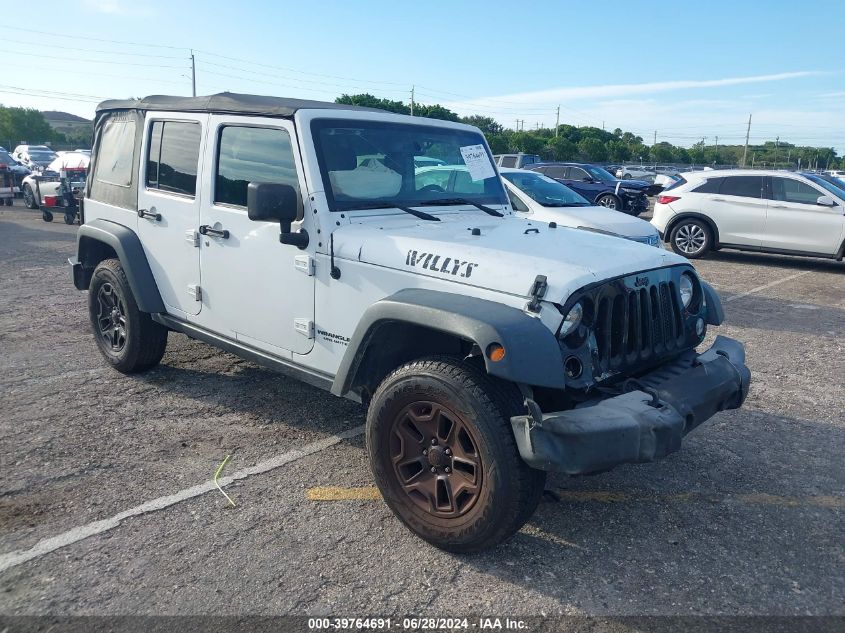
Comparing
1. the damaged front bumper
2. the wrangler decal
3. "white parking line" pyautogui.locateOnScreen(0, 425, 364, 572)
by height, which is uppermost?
the wrangler decal

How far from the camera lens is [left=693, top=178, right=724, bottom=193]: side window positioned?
1242 cm

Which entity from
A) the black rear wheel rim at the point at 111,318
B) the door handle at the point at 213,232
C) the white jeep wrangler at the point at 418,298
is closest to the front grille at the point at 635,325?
the white jeep wrangler at the point at 418,298

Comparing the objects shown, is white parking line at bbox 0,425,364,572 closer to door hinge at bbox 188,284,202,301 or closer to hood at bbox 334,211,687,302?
door hinge at bbox 188,284,202,301

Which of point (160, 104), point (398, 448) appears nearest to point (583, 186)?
point (160, 104)

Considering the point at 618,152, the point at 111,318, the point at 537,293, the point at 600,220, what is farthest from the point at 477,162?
the point at 618,152

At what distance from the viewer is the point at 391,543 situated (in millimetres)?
3256

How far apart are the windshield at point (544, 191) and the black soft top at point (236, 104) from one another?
5.69m

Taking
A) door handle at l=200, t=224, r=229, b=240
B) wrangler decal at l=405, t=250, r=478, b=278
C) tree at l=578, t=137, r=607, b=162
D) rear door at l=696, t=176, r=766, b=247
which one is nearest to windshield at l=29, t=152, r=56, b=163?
rear door at l=696, t=176, r=766, b=247

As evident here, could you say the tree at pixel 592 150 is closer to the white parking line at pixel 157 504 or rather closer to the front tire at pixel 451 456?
the white parking line at pixel 157 504

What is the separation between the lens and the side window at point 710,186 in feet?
40.8

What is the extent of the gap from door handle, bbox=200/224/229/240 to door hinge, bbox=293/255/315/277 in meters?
0.67

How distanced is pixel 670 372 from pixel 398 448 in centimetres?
139

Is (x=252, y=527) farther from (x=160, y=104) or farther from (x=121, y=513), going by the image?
(x=160, y=104)

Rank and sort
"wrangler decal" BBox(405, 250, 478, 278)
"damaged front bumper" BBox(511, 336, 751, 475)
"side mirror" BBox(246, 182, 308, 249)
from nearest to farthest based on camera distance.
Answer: "damaged front bumper" BBox(511, 336, 751, 475), "wrangler decal" BBox(405, 250, 478, 278), "side mirror" BBox(246, 182, 308, 249)
